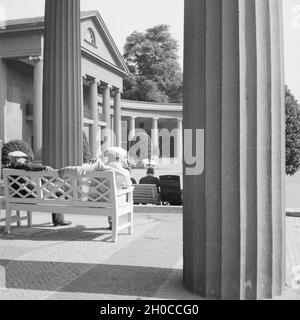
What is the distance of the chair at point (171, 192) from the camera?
36.4ft

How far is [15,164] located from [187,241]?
4.30 m

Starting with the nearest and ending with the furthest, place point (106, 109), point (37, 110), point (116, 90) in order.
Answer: point (37, 110), point (106, 109), point (116, 90)

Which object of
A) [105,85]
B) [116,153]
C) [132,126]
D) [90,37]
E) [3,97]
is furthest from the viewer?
[132,126]

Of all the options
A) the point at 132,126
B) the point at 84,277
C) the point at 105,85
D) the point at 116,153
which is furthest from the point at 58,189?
the point at 132,126

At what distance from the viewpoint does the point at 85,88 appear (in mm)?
46906

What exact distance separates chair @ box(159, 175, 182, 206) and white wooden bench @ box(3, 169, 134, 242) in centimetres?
375

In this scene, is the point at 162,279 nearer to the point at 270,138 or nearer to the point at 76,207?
the point at 270,138

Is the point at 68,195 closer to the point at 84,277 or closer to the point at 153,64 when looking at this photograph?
the point at 84,277

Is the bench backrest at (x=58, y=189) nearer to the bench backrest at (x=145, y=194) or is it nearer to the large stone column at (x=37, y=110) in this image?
the bench backrest at (x=145, y=194)

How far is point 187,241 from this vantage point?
4.22m

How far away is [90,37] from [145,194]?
3292cm

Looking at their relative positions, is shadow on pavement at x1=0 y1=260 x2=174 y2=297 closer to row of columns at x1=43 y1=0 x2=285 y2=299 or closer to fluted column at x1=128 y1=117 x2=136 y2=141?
row of columns at x1=43 y1=0 x2=285 y2=299

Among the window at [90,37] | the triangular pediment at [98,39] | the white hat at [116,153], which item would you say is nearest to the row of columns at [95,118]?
the triangular pediment at [98,39]

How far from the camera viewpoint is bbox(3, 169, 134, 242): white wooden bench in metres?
6.71
